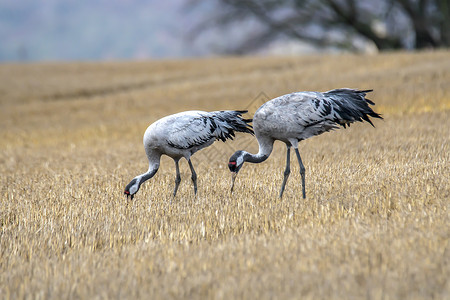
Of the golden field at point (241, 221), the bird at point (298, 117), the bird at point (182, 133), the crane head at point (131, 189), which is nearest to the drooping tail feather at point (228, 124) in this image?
the bird at point (182, 133)

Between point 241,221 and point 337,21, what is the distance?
27518 millimetres

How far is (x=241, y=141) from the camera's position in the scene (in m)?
11.0

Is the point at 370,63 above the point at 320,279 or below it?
above

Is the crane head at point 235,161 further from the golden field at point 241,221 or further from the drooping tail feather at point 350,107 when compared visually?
the drooping tail feather at point 350,107

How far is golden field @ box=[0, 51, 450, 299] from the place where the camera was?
129 inches

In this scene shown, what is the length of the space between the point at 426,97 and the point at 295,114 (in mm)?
8643

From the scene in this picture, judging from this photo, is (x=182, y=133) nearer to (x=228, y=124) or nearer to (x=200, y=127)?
(x=200, y=127)

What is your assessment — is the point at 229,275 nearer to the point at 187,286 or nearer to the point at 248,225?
the point at 187,286

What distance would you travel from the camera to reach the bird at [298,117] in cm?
559

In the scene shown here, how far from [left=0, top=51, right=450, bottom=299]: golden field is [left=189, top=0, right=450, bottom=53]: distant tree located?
17.5 metres

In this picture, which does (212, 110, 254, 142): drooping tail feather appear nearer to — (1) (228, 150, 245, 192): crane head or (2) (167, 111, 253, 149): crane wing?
(2) (167, 111, 253, 149): crane wing

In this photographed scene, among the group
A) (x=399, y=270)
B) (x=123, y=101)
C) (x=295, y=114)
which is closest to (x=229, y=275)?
(x=399, y=270)

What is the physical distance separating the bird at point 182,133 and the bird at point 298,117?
673 mm

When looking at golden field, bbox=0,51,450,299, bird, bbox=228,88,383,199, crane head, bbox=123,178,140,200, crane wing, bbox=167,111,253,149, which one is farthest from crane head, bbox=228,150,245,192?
crane head, bbox=123,178,140,200
